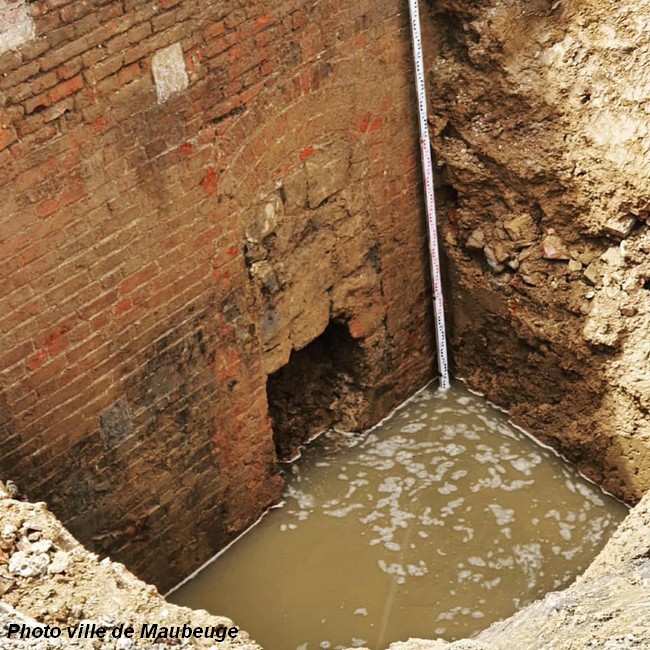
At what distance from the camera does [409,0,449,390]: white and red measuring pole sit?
614 cm

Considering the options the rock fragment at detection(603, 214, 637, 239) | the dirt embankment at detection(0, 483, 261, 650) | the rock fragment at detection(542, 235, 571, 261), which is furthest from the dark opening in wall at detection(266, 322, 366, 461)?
the dirt embankment at detection(0, 483, 261, 650)

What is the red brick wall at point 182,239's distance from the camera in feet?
15.7

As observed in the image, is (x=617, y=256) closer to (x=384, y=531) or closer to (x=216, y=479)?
(x=384, y=531)

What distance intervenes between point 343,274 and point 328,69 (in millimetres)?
1156

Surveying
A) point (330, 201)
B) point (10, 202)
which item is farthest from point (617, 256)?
point (10, 202)

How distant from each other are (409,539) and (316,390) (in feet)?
3.73

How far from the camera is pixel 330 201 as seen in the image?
6.12 metres

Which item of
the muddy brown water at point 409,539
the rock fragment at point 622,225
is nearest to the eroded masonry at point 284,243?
the rock fragment at point 622,225

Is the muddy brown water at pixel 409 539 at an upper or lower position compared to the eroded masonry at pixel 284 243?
lower

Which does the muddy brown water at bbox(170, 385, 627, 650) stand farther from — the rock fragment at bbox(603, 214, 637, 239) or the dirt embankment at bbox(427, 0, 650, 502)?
the rock fragment at bbox(603, 214, 637, 239)

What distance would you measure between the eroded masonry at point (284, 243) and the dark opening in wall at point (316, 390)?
0.01 meters

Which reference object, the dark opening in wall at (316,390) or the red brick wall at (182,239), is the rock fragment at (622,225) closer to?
the red brick wall at (182,239)

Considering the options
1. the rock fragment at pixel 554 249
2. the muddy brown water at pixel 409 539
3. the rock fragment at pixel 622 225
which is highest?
the rock fragment at pixel 622 225

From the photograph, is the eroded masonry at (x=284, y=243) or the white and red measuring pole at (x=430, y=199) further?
the white and red measuring pole at (x=430, y=199)
